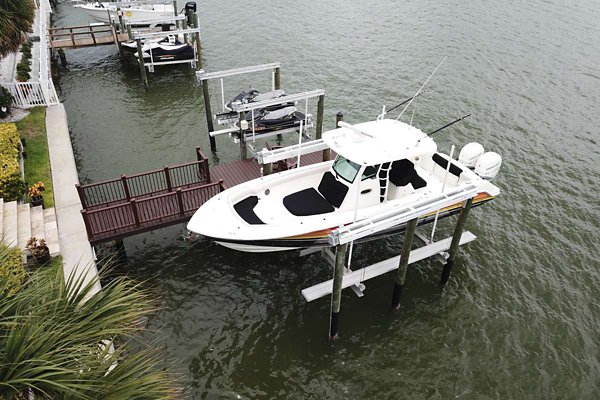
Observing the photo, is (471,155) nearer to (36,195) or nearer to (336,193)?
(336,193)

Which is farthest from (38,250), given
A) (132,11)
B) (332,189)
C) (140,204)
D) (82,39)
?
(132,11)

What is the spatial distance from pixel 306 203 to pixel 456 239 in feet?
15.4

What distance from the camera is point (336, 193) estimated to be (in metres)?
13.9

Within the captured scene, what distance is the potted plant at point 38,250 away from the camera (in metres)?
12.3

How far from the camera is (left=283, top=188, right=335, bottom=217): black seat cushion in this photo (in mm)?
13734

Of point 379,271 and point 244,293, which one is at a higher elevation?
point 379,271

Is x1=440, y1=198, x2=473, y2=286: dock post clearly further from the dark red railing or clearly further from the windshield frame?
the dark red railing

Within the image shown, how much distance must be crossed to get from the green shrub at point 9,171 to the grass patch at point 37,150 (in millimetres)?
899

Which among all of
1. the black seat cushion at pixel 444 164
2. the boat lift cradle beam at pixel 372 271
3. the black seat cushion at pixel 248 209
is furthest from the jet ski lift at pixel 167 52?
the boat lift cradle beam at pixel 372 271

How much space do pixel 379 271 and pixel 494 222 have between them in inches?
250

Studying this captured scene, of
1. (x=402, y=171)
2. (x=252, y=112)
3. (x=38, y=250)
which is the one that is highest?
(x=252, y=112)

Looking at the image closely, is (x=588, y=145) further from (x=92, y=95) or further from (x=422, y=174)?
(x=92, y=95)

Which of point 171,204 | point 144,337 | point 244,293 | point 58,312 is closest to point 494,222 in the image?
point 244,293

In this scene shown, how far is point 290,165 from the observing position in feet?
56.2
